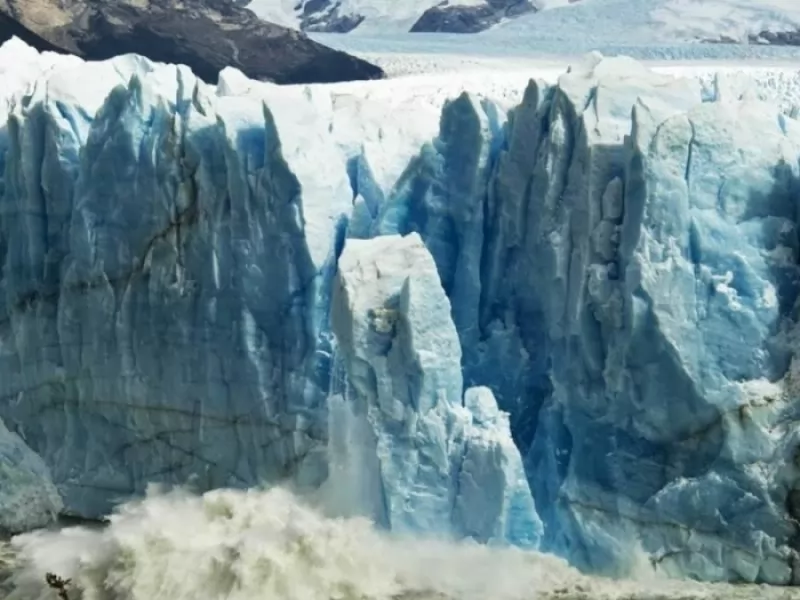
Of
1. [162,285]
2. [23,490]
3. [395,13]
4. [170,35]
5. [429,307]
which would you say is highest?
[395,13]

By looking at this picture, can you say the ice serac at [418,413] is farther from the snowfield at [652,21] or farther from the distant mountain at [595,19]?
the distant mountain at [595,19]

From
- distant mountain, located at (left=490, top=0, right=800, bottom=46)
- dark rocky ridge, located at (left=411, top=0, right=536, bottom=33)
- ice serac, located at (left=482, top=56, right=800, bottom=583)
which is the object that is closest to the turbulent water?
ice serac, located at (left=482, top=56, right=800, bottom=583)

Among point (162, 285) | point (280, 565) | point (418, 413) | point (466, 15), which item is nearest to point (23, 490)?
point (162, 285)

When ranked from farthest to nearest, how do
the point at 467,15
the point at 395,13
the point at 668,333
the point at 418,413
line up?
the point at 395,13 → the point at 467,15 → the point at 418,413 → the point at 668,333

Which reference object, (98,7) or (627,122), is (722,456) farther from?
(98,7)

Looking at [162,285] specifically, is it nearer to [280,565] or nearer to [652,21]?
[280,565]

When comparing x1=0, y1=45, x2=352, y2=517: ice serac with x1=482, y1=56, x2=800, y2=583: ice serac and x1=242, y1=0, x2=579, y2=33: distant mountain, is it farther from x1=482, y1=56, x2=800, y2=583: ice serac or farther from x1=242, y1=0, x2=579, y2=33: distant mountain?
x1=242, y1=0, x2=579, y2=33: distant mountain

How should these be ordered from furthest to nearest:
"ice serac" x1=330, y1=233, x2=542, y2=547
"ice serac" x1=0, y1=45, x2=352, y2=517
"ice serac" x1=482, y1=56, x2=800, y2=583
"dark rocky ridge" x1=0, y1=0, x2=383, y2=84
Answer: "dark rocky ridge" x1=0, y1=0, x2=383, y2=84
"ice serac" x1=0, y1=45, x2=352, y2=517
"ice serac" x1=330, y1=233, x2=542, y2=547
"ice serac" x1=482, y1=56, x2=800, y2=583
